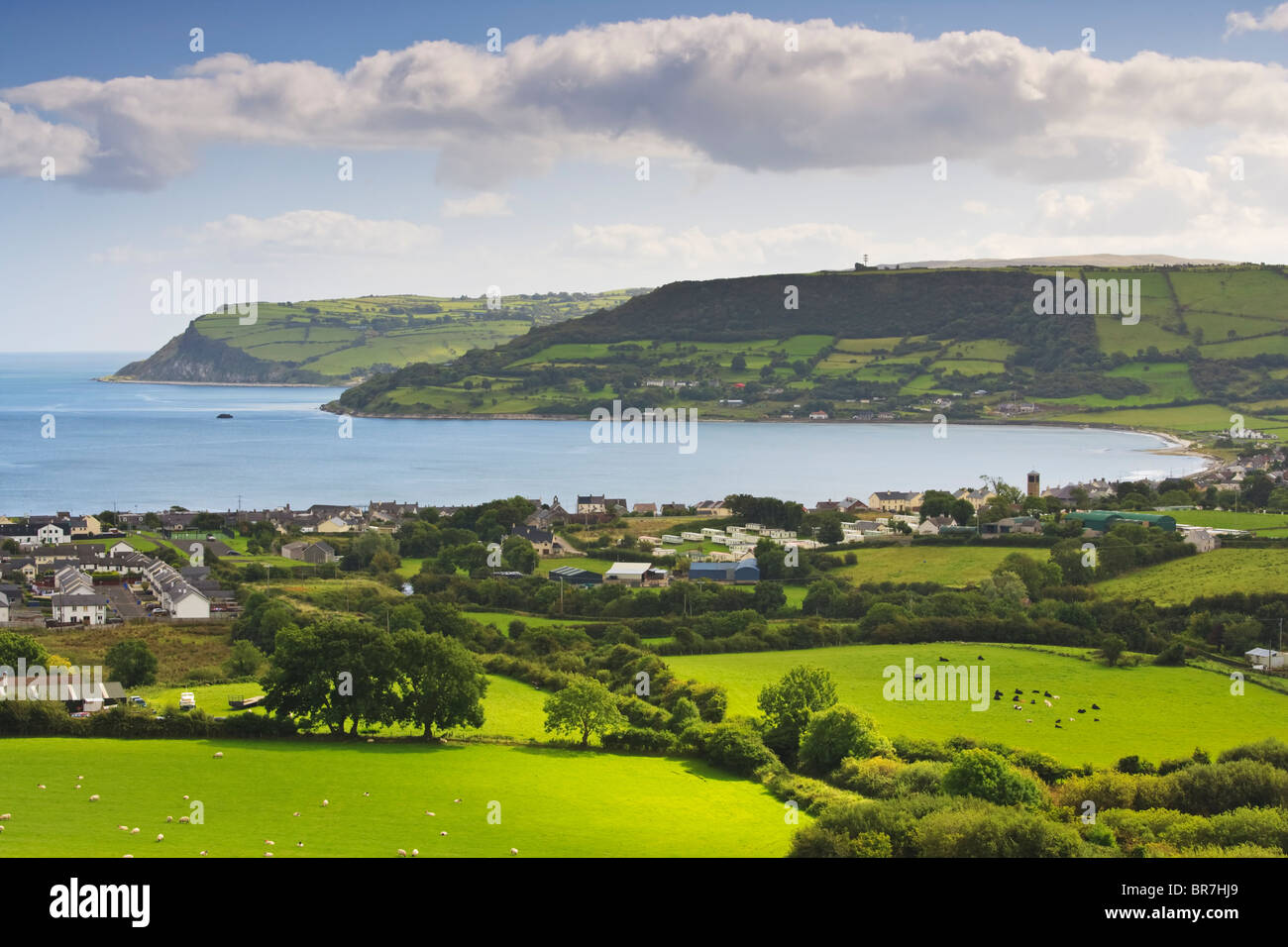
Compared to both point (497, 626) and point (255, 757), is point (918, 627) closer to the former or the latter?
point (497, 626)

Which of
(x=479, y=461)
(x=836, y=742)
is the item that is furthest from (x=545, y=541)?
(x=479, y=461)

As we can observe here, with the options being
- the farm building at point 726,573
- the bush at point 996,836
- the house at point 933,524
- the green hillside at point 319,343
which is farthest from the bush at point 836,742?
the green hillside at point 319,343

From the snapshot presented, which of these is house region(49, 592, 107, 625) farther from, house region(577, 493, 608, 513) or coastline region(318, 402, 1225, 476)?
coastline region(318, 402, 1225, 476)

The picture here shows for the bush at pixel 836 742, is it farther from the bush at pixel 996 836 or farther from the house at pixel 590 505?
the house at pixel 590 505

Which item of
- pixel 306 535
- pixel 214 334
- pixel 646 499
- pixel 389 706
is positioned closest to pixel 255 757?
pixel 389 706
